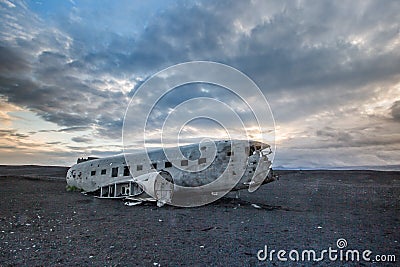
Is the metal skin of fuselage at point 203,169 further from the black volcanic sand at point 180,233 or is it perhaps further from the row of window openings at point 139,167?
the black volcanic sand at point 180,233

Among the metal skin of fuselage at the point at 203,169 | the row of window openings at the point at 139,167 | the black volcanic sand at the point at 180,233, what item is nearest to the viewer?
the black volcanic sand at the point at 180,233

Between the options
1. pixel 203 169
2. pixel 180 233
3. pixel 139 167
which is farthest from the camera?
pixel 139 167

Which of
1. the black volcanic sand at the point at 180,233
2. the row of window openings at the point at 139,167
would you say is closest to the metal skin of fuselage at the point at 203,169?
the row of window openings at the point at 139,167

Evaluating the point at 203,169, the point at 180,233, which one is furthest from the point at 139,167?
the point at 180,233

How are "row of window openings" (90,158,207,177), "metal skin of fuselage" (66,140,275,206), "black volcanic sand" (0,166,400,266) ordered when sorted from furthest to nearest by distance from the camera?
"row of window openings" (90,158,207,177), "metal skin of fuselage" (66,140,275,206), "black volcanic sand" (0,166,400,266)

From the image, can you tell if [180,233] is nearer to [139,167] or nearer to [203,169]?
[203,169]

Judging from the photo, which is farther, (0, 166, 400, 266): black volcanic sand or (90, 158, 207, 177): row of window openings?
(90, 158, 207, 177): row of window openings

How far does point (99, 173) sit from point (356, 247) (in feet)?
61.7

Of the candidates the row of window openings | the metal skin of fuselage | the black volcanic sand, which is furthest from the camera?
the row of window openings

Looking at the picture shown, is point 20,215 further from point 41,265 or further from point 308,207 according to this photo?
point 308,207

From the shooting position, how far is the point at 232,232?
30.1ft

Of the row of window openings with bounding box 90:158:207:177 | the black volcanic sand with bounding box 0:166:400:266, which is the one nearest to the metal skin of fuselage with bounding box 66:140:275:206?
the row of window openings with bounding box 90:158:207:177

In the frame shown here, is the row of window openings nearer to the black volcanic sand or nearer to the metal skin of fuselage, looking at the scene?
the metal skin of fuselage

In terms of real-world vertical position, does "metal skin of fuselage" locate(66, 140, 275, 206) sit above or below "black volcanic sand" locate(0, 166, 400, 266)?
above
